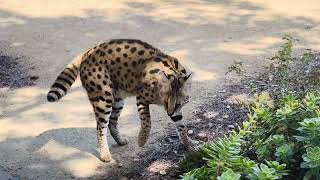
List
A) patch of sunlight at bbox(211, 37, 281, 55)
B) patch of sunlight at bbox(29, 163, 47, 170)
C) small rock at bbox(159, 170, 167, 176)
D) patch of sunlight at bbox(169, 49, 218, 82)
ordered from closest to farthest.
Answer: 1. small rock at bbox(159, 170, 167, 176)
2. patch of sunlight at bbox(29, 163, 47, 170)
3. patch of sunlight at bbox(169, 49, 218, 82)
4. patch of sunlight at bbox(211, 37, 281, 55)

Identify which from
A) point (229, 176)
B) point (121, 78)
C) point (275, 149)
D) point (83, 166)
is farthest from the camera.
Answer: point (83, 166)

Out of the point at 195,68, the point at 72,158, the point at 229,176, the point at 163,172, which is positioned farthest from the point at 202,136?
the point at 229,176

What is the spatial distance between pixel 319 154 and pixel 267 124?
2.27 ft

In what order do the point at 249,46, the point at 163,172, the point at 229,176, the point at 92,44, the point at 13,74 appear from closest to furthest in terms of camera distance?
the point at 229,176 < the point at 163,172 < the point at 13,74 < the point at 249,46 < the point at 92,44

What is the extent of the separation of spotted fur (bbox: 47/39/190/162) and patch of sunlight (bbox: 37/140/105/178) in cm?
18

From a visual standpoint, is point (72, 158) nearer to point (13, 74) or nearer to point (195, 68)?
point (195, 68)

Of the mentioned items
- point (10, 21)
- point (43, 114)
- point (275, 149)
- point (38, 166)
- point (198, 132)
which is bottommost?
point (38, 166)

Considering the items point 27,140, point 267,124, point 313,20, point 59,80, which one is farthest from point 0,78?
point 267,124

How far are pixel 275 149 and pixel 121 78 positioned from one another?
8.98 ft

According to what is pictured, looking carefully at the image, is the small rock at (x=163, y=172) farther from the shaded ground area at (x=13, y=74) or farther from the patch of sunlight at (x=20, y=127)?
the shaded ground area at (x=13, y=74)

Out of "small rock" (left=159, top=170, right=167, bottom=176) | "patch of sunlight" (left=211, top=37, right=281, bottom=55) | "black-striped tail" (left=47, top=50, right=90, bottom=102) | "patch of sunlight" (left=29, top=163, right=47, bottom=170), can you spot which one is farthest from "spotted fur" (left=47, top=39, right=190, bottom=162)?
"patch of sunlight" (left=211, top=37, right=281, bottom=55)

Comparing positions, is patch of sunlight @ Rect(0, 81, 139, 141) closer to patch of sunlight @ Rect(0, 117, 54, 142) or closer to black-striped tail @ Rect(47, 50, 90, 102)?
patch of sunlight @ Rect(0, 117, 54, 142)

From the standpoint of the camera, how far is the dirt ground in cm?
587

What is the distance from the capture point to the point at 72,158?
5844mm
